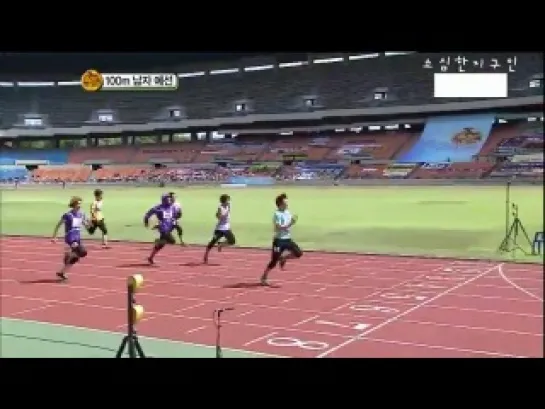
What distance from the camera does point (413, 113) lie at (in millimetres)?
27000

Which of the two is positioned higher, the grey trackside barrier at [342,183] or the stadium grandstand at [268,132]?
the stadium grandstand at [268,132]

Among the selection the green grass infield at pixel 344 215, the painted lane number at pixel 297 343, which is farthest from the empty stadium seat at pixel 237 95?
the painted lane number at pixel 297 343

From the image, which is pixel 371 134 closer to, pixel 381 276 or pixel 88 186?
pixel 88 186

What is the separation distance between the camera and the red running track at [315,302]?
6676mm

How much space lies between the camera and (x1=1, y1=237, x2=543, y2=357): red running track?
263 inches

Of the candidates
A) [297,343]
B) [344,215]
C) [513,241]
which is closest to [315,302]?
[297,343]

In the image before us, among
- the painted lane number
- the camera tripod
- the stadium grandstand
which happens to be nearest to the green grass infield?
the camera tripod

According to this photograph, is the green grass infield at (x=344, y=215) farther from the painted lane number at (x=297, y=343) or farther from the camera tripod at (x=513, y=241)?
the painted lane number at (x=297, y=343)

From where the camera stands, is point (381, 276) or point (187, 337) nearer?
point (187, 337)

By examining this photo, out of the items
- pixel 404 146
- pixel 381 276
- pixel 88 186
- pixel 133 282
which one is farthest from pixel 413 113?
pixel 133 282

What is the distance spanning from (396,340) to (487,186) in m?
20.2

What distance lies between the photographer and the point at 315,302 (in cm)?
873

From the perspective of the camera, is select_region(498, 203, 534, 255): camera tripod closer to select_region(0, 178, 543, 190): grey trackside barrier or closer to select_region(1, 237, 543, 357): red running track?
select_region(1, 237, 543, 357): red running track

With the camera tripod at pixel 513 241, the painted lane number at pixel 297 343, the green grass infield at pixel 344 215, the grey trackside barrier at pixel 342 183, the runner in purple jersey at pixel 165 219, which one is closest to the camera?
the painted lane number at pixel 297 343
